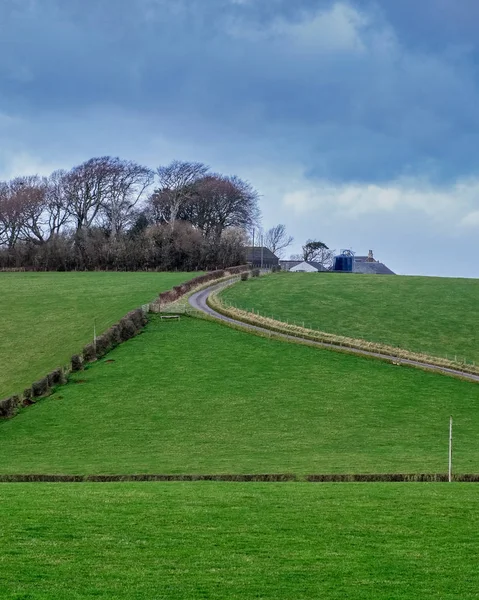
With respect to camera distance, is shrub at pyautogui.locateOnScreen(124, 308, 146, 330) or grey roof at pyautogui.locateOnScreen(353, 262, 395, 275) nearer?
shrub at pyautogui.locateOnScreen(124, 308, 146, 330)

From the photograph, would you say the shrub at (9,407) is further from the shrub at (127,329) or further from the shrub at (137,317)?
the shrub at (137,317)

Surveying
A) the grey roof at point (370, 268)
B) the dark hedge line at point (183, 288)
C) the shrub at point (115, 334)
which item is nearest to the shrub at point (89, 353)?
the shrub at point (115, 334)

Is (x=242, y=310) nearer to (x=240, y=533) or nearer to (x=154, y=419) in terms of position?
(x=154, y=419)

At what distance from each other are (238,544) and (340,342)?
47039mm

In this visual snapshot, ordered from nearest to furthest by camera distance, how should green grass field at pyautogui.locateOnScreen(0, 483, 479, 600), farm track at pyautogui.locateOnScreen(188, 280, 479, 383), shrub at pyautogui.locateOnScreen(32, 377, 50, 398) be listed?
green grass field at pyautogui.locateOnScreen(0, 483, 479, 600) < shrub at pyautogui.locateOnScreen(32, 377, 50, 398) < farm track at pyautogui.locateOnScreen(188, 280, 479, 383)

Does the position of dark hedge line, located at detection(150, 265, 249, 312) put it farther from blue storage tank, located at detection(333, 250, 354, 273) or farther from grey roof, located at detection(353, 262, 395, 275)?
grey roof, located at detection(353, 262, 395, 275)

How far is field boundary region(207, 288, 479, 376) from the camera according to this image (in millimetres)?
58906

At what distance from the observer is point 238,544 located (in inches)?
675

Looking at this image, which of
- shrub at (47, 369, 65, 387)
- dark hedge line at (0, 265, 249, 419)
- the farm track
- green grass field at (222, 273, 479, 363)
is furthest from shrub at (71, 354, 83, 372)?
green grass field at (222, 273, 479, 363)

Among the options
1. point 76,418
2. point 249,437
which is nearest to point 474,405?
point 249,437

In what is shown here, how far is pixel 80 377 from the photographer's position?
5428 centimetres

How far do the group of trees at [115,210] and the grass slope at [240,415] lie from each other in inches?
2557

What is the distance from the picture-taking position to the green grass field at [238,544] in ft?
48.1

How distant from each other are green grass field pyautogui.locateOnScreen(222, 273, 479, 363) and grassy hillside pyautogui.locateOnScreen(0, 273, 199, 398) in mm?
11214
